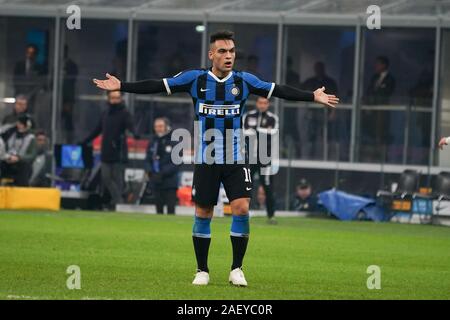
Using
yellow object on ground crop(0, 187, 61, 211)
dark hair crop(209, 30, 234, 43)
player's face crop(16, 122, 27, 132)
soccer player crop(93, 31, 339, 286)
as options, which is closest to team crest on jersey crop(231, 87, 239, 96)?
soccer player crop(93, 31, 339, 286)

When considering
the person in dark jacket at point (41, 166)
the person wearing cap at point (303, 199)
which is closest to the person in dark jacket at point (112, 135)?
the person in dark jacket at point (41, 166)

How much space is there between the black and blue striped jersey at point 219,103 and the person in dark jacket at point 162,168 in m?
13.4

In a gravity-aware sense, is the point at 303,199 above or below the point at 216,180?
below

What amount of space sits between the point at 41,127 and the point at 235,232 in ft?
57.4

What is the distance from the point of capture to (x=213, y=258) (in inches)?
637

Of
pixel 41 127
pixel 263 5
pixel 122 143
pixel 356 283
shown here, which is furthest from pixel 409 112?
pixel 356 283

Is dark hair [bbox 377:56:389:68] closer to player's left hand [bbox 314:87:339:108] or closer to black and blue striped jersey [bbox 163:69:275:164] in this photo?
player's left hand [bbox 314:87:339:108]

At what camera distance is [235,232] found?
42.8ft

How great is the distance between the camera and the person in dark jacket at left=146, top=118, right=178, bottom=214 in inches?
1040

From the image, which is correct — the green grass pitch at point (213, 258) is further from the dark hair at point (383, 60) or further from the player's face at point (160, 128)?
the dark hair at point (383, 60)

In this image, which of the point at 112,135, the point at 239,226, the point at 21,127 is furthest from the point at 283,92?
the point at 21,127

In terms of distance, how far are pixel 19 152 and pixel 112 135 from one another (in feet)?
6.38

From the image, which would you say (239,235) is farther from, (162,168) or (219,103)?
(162,168)
